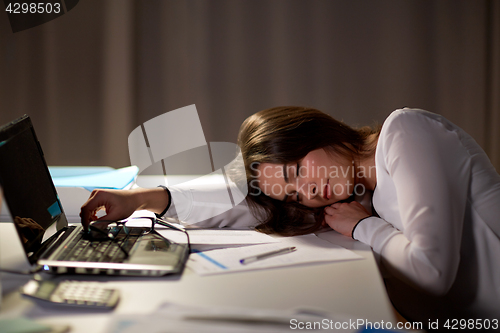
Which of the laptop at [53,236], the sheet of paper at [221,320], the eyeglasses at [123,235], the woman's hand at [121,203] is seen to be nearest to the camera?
the sheet of paper at [221,320]

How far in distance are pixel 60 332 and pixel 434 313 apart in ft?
2.58

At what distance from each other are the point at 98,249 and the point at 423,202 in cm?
63

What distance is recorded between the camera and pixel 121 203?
97 cm

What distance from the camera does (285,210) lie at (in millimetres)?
1105

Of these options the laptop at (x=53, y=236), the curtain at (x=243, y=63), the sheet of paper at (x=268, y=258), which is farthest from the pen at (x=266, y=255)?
the curtain at (x=243, y=63)

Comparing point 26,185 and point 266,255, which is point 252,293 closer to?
point 266,255

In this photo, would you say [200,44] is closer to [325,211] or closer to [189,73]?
[189,73]

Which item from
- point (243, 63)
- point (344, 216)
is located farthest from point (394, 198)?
point (243, 63)

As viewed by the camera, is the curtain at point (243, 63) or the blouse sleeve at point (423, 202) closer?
the blouse sleeve at point (423, 202)

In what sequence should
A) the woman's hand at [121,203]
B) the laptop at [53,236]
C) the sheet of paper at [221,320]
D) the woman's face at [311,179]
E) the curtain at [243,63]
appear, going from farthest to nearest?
the curtain at [243,63]
the woman's face at [311,179]
the woman's hand at [121,203]
the laptop at [53,236]
the sheet of paper at [221,320]

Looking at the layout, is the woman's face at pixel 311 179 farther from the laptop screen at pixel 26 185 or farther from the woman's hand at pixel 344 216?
the laptop screen at pixel 26 185

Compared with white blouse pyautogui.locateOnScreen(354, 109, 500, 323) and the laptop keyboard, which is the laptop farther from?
white blouse pyautogui.locateOnScreen(354, 109, 500, 323)

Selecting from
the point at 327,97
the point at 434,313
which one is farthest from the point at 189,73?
the point at 434,313

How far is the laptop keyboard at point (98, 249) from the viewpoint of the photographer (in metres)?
0.67
